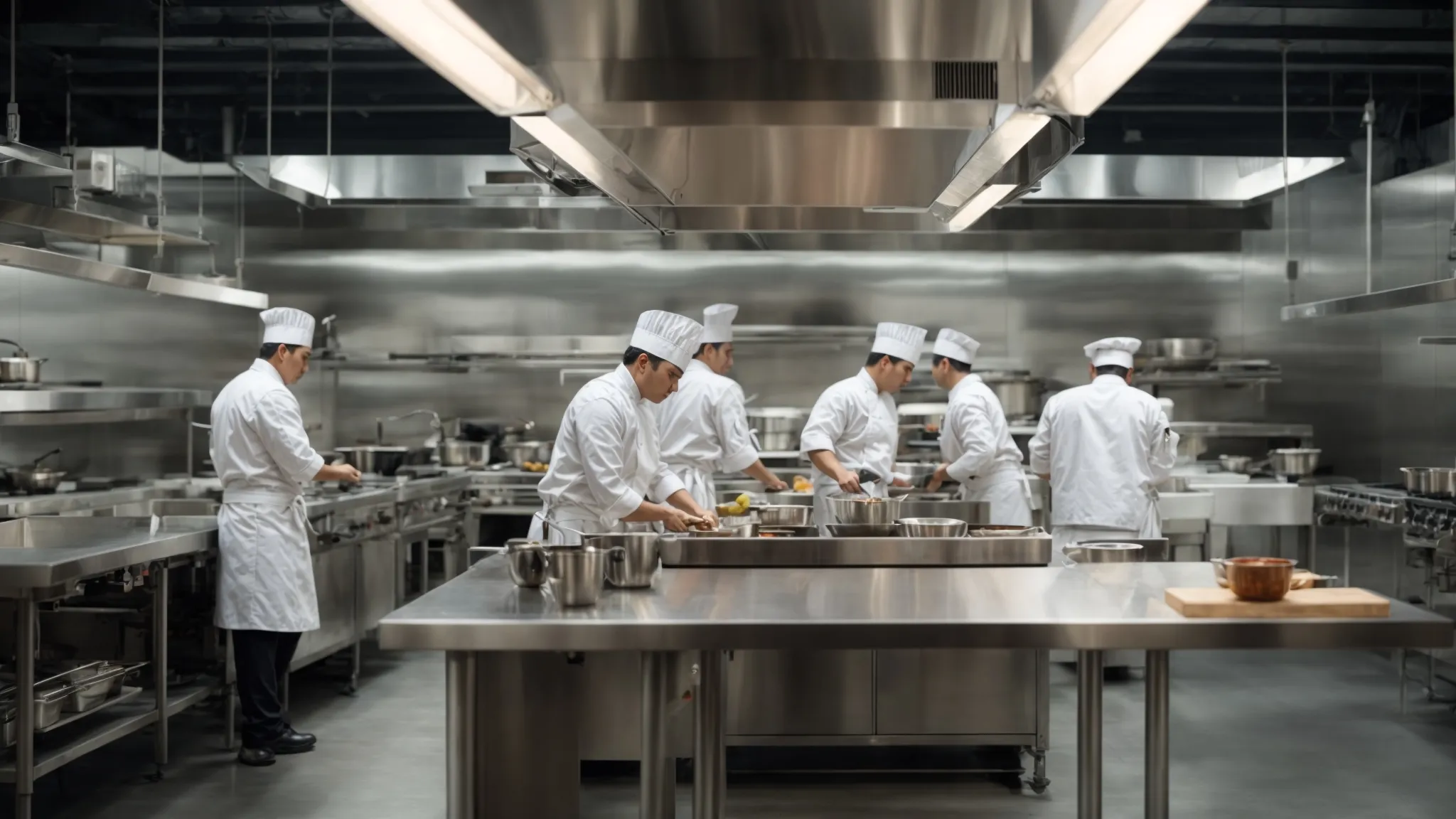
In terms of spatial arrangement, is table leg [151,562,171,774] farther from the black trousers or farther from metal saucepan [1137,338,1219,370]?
metal saucepan [1137,338,1219,370]

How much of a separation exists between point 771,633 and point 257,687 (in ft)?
8.33

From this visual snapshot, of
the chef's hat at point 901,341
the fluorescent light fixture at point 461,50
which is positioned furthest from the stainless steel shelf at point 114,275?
the chef's hat at point 901,341

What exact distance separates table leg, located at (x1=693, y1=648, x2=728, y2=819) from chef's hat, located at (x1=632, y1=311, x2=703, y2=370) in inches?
49.9

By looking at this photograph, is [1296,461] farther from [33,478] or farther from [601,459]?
[33,478]

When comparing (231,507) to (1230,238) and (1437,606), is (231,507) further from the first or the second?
(1230,238)

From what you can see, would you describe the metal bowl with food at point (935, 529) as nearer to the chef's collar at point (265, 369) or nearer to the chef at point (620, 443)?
the chef at point (620, 443)

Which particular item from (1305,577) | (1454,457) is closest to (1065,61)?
(1305,577)

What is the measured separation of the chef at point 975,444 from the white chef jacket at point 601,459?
6.49 ft

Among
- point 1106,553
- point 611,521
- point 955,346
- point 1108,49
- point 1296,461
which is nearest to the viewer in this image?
point 1108,49

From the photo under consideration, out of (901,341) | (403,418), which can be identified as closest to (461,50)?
(901,341)

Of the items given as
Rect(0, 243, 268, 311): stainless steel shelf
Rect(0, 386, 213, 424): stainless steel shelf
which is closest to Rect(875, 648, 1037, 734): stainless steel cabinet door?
Rect(0, 243, 268, 311): stainless steel shelf

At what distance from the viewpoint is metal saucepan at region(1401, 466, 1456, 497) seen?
192 inches

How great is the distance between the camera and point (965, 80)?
257 centimetres

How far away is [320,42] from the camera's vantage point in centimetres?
600
